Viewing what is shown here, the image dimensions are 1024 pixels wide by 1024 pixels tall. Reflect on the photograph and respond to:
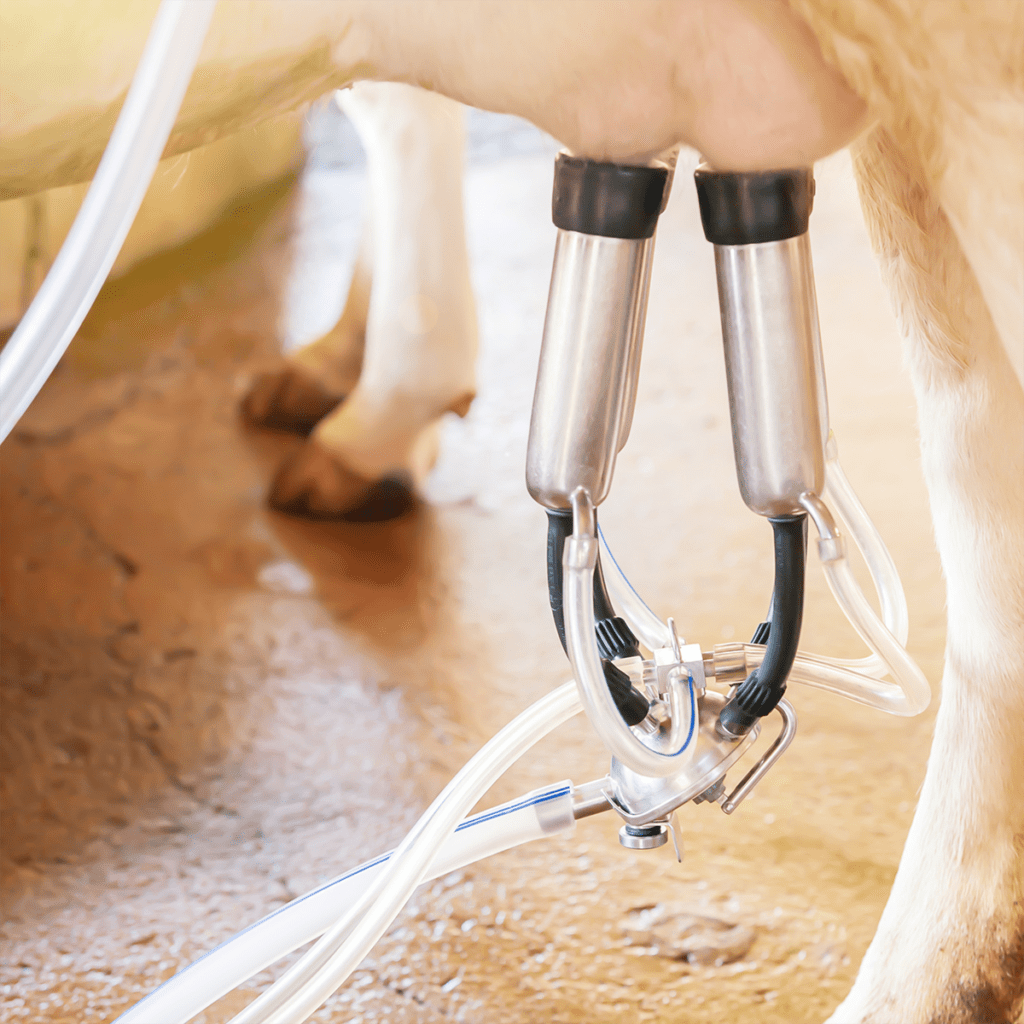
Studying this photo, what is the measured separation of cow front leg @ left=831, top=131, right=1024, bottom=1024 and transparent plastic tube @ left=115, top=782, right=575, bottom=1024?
162 millimetres

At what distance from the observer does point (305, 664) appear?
0.73m

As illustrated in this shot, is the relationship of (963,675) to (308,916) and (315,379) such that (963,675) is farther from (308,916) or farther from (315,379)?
(315,379)

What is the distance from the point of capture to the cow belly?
0.30m

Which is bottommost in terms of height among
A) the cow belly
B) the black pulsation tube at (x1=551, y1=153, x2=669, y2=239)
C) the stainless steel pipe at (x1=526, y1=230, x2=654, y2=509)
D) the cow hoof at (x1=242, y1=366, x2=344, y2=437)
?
the stainless steel pipe at (x1=526, y1=230, x2=654, y2=509)

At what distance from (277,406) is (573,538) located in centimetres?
72

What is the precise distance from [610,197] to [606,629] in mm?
142

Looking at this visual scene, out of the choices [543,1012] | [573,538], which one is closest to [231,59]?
[573,538]

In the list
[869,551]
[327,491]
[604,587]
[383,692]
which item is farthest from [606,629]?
[327,491]

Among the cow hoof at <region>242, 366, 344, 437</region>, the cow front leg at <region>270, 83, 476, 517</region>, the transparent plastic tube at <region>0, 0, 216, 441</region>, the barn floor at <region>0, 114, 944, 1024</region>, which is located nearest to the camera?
the transparent plastic tube at <region>0, 0, 216, 441</region>

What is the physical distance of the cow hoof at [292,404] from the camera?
989mm

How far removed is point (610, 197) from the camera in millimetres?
323

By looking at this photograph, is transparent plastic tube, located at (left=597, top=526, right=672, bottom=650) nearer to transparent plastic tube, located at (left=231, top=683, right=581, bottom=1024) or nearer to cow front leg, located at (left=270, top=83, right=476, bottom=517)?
transparent plastic tube, located at (left=231, top=683, right=581, bottom=1024)

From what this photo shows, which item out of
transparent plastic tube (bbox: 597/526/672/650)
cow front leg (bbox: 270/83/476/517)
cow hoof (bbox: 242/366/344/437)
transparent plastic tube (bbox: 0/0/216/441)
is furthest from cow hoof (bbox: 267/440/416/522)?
transparent plastic tube (bbox: 0/0/216/441)

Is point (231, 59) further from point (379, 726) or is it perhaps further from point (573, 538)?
point (379, 726)
